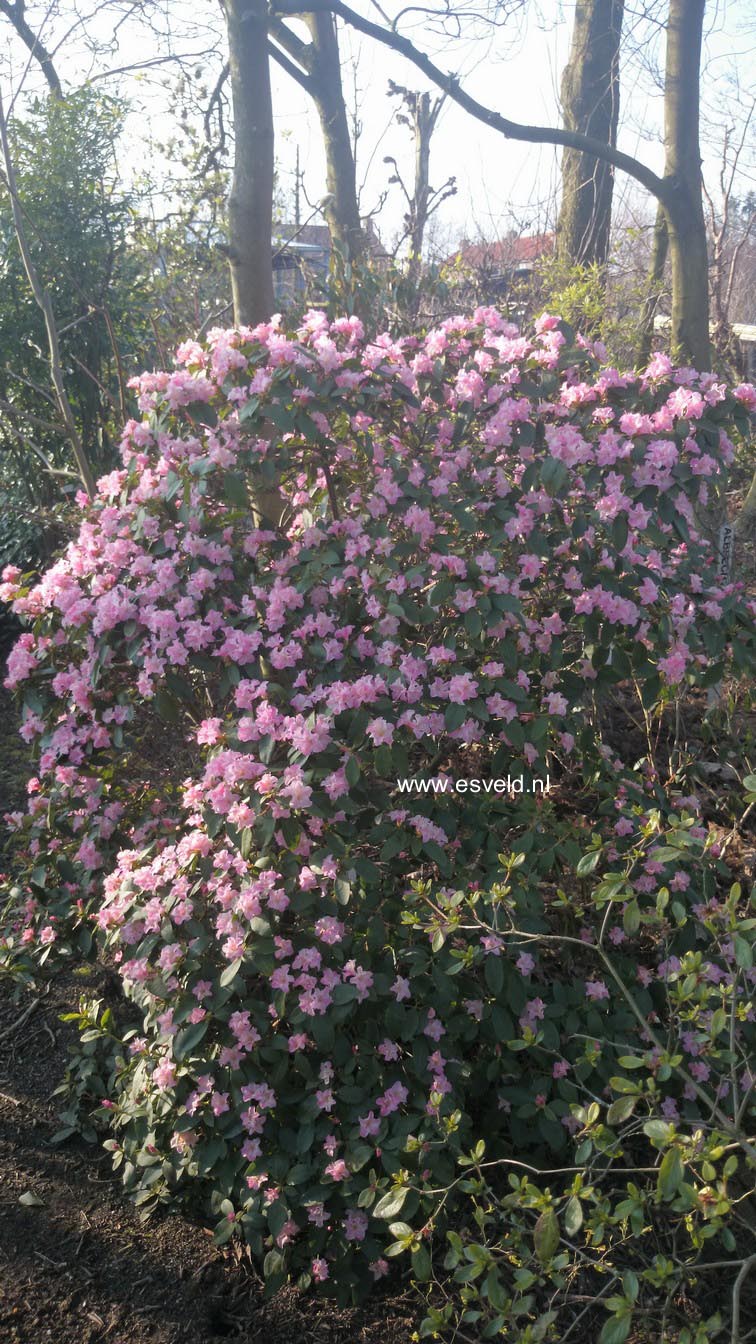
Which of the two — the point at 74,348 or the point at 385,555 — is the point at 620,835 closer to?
the point at 385,555

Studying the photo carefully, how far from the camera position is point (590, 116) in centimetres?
779

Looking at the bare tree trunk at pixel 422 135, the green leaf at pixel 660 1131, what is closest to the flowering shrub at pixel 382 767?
the green leaf at pixel 660 1131

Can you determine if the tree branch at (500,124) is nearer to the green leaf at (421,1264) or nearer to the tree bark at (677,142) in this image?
the tree bark at (677,142)

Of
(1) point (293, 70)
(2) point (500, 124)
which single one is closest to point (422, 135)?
(1) point (293, 70)

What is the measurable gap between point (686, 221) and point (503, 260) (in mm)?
1820

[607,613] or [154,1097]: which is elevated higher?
[607,613]

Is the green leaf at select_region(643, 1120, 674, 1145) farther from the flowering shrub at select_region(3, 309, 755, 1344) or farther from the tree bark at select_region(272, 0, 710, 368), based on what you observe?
the tree bark at select_region(272, 0, 710, 368)

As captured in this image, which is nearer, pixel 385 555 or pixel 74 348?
pixel 385 555

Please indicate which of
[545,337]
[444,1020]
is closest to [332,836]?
[444,1020]

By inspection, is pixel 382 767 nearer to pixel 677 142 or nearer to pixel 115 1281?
pixel 115 1281

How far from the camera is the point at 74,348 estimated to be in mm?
5582

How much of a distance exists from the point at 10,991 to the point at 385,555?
1934 millimetres

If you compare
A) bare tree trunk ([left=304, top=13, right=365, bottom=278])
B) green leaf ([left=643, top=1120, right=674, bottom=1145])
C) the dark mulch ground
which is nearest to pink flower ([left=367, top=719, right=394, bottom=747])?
green leaf ([left=643, top=1120, right=674, bottom=1145])

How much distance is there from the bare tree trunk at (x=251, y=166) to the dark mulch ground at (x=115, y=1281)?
272cm
